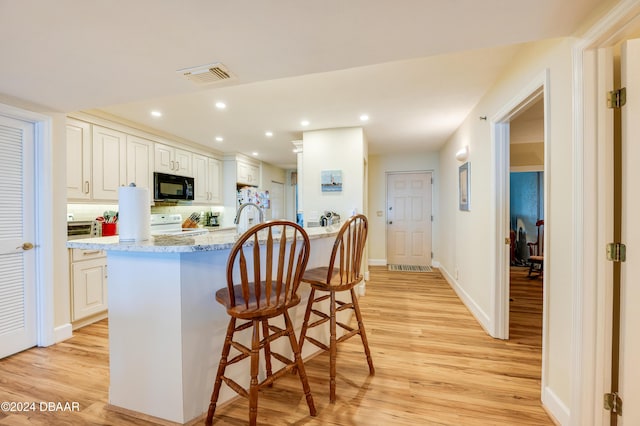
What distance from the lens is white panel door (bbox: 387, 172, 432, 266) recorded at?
18.3 ft

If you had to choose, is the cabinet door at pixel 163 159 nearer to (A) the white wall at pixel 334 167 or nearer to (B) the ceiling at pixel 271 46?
(B) the ceiling at pixel 271 46

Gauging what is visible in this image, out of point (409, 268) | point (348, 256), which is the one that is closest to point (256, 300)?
point (348, 256)

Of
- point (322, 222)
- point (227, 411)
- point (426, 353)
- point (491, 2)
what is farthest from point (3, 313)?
point (491, 2)

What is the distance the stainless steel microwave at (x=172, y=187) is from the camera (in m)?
3.77

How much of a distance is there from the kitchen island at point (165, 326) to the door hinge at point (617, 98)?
6.23ft

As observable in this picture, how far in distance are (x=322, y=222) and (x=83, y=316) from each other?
2740mm

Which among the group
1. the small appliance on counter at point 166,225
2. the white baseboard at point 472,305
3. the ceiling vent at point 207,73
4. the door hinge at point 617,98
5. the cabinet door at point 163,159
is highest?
the ceiling vent at point 207,73

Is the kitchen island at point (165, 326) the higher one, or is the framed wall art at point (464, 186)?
the framed wall art at point (464, 186)

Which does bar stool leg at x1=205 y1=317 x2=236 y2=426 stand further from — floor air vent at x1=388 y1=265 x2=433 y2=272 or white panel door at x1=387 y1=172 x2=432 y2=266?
white panel door at x1=387 y1=172 x2=432 y2=266

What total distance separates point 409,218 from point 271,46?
15.6 ft

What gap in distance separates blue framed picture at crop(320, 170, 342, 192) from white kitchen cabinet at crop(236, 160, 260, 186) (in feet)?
7.59

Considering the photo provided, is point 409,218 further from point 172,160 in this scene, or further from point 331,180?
point 172,160

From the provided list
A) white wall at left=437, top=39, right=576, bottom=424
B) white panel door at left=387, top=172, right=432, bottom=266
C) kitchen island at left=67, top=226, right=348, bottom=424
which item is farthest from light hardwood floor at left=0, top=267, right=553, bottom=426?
white panel door at left=387, top=172, right=432, bottom=266

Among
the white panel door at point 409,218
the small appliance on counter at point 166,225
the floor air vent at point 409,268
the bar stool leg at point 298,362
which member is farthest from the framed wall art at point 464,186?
the small appliance on counter at point 166,225
